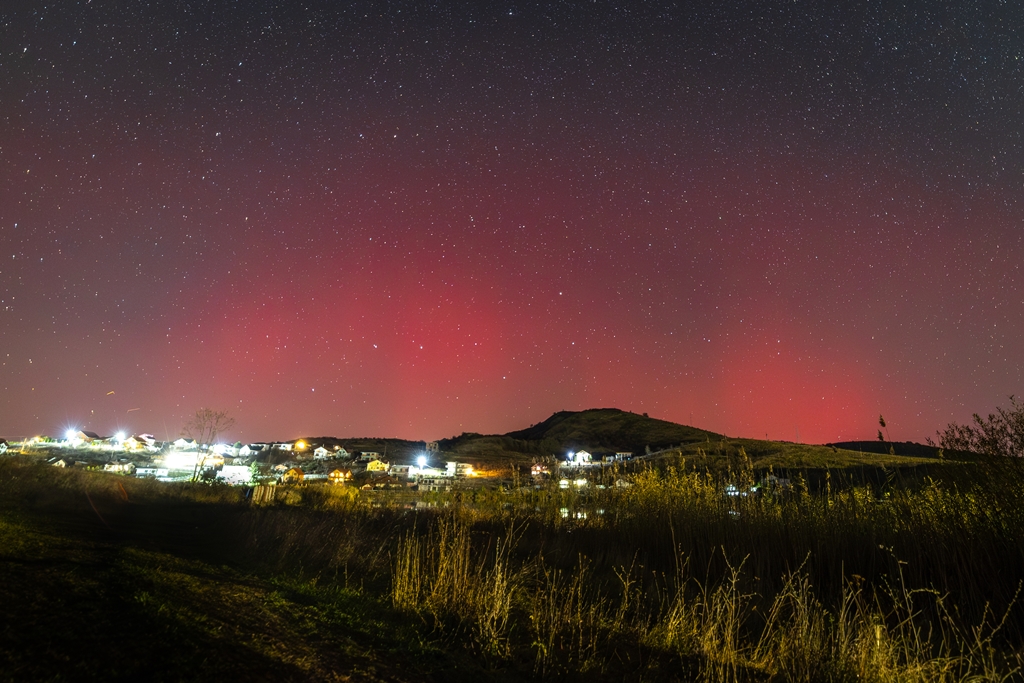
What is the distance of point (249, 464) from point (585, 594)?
76454 mm

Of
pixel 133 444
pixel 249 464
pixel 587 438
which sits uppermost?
pixel 587 438

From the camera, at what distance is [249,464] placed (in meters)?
72.5

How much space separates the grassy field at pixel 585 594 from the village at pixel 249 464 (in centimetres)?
2766

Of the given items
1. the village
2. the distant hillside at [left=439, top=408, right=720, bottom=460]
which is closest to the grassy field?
the village

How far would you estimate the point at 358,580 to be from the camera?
7.30 metres

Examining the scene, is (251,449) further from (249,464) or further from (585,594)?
(585,594)

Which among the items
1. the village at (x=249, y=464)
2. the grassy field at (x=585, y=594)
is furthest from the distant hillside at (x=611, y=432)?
the grassy field at (x=585, y=594)

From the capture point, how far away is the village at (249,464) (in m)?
46.7

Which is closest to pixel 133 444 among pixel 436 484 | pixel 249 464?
pixel 249 464

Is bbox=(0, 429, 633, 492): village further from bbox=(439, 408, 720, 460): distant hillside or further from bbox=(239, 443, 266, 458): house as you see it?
bbox=(439, 408, 720, 460): distant hillside

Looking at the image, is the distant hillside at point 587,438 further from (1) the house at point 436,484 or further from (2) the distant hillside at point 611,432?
(1) the house at point 436,484

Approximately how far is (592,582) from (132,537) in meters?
6.68

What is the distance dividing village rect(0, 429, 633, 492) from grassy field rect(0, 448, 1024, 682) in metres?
27.7

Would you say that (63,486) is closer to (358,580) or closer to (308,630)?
(358,580)
